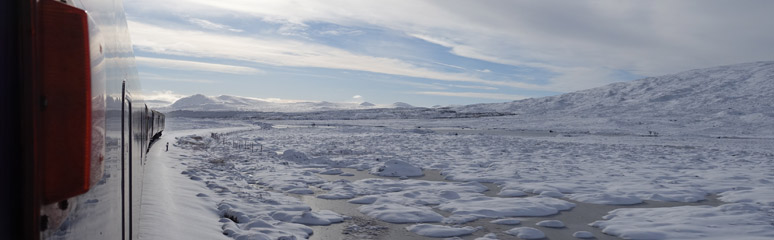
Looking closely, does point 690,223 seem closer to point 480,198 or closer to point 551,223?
point 551,223

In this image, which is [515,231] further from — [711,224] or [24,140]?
[24,140]

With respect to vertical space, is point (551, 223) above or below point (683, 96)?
below

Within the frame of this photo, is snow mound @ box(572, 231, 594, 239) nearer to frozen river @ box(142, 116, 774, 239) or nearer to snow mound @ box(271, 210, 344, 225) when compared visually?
frozen river @ box(142, 116, 774, 239)

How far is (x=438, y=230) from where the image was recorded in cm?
724

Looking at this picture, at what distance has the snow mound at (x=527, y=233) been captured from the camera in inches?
277

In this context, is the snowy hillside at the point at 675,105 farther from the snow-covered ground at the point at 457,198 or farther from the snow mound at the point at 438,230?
the snow mound at the point at 438,230

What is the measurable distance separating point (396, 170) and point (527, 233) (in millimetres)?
6649

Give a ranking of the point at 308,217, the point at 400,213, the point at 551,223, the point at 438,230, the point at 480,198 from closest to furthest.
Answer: the point at 438,230 < the point at 308,217 < the point at 551,223 < the point at 400,213 < the point at 480,198

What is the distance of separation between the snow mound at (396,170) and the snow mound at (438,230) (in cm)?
568

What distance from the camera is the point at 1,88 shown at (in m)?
1.23

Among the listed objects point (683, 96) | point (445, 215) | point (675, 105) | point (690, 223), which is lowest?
point (445, 215)

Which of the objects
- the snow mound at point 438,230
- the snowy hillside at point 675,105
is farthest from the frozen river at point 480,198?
the snowy hillside at point 675,105

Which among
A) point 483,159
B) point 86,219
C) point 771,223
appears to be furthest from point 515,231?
point 483,159

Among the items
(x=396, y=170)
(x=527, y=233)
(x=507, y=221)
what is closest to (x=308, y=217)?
(x=507, y=221)
